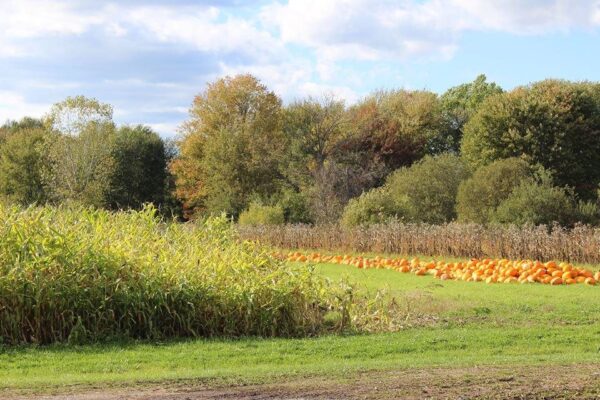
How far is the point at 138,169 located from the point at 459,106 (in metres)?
25.8

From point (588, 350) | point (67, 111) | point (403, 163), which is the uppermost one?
point (67, 111)

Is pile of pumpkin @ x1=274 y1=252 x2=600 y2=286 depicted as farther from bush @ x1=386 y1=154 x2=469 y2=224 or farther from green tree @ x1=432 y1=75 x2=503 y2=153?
green tree @ x1=432 y1=75 x2=503 y2=153

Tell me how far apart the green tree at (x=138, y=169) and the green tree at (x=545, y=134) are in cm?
2363

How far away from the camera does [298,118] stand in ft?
169

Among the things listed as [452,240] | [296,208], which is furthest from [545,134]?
[452,240]

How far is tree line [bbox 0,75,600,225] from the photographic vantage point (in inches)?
1371

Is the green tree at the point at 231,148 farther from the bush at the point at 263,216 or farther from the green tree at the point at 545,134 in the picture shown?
the green tree at the point at 545,134

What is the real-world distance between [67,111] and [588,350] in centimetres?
4220

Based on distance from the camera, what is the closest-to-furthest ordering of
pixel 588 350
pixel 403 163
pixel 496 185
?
pixel 588 350, pixel 496 185, pixel 403 163

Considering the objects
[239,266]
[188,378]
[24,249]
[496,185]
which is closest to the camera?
[188,378]

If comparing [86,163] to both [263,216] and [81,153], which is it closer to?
[81,153]

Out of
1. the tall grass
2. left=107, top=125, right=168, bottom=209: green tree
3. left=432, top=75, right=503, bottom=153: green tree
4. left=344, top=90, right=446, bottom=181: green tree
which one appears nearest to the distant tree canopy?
left=107, top=125, right=168, bottom=209: green tree

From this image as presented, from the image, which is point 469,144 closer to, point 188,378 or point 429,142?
point 429,142

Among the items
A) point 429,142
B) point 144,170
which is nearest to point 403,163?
point 429,142
